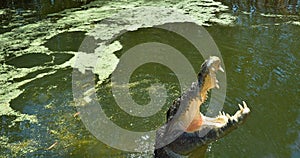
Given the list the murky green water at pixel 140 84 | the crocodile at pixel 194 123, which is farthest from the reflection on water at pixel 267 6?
the crocodile at pixel 194 123

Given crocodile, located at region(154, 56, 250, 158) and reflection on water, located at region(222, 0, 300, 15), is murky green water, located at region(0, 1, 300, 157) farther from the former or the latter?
crocodile, located at region(154, 56, 250, 158)

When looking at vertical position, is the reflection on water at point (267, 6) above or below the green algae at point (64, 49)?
above

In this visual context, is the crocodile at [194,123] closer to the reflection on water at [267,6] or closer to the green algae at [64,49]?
the green algae at [64,49]

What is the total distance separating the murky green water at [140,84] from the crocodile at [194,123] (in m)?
0.68

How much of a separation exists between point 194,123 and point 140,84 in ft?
5.58

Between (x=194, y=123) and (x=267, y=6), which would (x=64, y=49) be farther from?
(x=267, y=6)

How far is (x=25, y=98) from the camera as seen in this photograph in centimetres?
326

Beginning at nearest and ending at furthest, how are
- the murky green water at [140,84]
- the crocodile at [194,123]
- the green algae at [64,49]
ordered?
the crocodile at [194,123], the murky green water at [140,84], the green algae at [64,49]

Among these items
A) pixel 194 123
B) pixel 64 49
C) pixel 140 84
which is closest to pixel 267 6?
pixel 140 84

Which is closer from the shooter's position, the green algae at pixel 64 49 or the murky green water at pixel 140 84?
the murky green water at pixel 140 84

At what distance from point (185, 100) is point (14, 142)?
161 centimetres

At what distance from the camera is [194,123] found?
169 cm

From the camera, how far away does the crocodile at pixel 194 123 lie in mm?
1554

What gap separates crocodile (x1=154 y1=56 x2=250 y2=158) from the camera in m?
1.55
